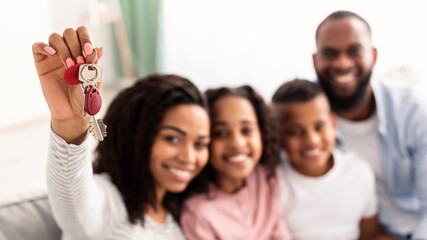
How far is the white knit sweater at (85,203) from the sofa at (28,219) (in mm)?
72

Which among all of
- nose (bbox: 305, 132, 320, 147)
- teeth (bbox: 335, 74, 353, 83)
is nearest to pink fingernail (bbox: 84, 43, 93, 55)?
teeth (bbox: 335, 74, 353, 83)

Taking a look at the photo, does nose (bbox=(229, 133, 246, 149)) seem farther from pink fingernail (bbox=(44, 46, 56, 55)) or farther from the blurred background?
pink fingernail (bbox=(44, 46, 56, 55))

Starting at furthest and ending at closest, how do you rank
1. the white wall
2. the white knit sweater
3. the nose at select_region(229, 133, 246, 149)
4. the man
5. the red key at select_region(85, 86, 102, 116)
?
the man < the nose at select_region(229, 133, 246, 149) < the white wall < the white knit sweater < the red key at select_region(85, 86, 102, 116)

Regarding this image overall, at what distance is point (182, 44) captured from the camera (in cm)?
205

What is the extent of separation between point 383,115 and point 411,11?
35 cm

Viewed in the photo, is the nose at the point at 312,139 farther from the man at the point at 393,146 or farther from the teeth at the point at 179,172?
the teeth at the point at 179,172

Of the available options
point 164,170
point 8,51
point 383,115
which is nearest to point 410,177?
point 383,115

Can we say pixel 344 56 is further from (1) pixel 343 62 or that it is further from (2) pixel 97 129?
(2) pixel 97 129

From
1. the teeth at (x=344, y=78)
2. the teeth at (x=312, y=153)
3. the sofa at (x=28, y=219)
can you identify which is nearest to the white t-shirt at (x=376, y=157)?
the teeth at (x=312, y=153)

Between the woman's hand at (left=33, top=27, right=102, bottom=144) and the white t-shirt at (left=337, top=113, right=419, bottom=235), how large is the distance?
554 millimetres

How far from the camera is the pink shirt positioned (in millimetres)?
696

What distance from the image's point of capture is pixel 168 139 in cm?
64

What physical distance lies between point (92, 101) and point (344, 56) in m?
0.33

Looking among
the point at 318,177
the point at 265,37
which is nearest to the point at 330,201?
the point at 318,177
